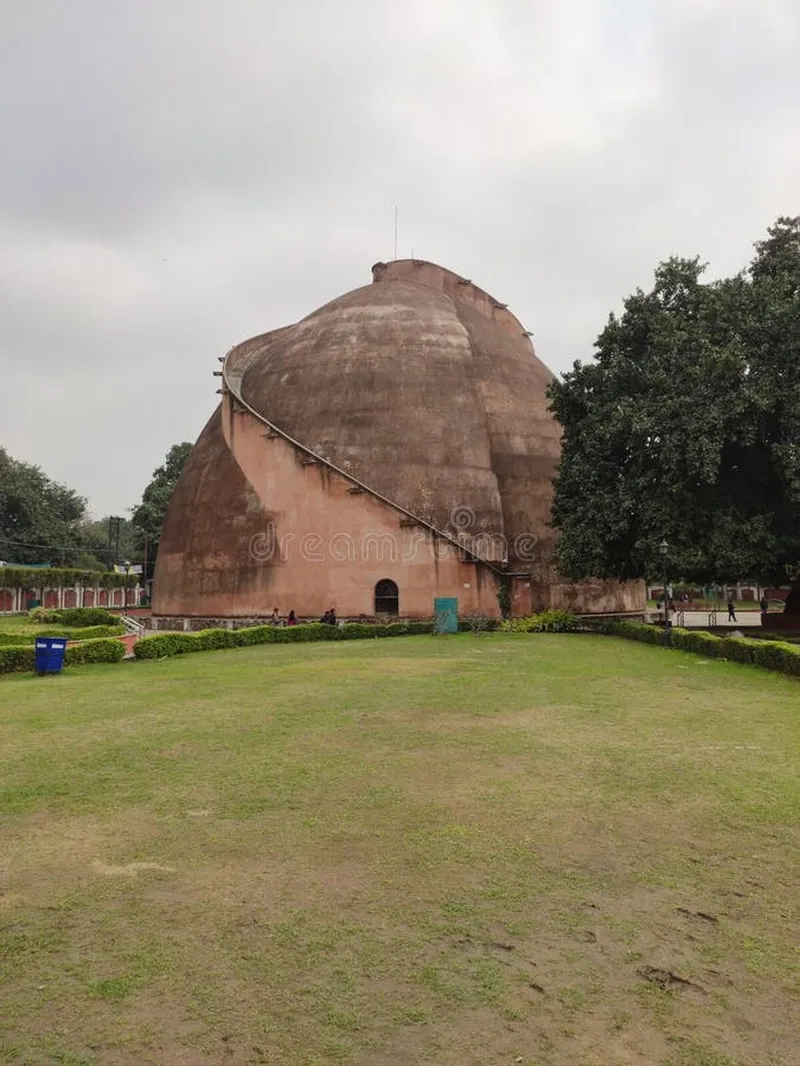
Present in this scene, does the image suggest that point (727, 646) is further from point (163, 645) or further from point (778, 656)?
point (163, 645)

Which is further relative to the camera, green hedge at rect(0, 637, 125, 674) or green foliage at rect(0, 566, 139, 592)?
green foliage at rect(0, 566, 139, 592)

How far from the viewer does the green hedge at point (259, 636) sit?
64.2 ft

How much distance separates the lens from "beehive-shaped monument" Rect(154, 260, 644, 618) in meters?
28.0

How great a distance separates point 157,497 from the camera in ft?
185

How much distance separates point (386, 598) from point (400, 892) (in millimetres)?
23753

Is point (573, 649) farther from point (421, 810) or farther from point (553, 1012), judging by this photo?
point (553, 1012)

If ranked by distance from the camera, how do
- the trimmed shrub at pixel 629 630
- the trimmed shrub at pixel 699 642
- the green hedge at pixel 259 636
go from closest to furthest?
the trimmed shrub at pixel 699 642 < the green hedge at pixel 259 636 < the trimmed shrub at pixel 629 630

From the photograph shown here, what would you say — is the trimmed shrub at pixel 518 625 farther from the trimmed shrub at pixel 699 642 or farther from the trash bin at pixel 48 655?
the trash bin at pixel 48 655

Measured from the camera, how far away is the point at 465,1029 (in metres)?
3.23

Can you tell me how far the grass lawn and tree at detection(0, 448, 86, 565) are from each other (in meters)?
59.8

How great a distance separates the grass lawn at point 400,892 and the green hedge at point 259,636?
10325mm

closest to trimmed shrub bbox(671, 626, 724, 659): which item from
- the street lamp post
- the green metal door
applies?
the street lamp post

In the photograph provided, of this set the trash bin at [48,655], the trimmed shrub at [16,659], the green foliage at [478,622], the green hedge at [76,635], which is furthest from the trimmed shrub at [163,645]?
the green foliage at [478,622]

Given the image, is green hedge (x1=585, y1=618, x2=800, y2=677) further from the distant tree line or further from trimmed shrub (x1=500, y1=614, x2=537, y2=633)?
the distant tree line
